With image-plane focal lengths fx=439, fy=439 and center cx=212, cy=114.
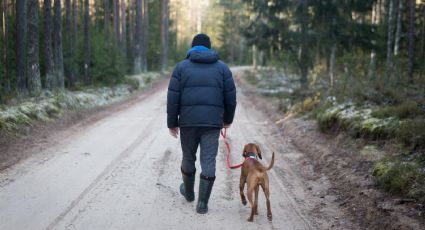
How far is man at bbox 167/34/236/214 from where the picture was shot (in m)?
5.55

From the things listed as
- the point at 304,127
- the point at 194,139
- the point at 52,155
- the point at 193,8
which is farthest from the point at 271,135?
the point at 193,8

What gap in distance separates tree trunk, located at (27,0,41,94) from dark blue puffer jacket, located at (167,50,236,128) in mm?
11472

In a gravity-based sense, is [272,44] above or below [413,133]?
above

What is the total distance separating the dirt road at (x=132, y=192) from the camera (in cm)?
539

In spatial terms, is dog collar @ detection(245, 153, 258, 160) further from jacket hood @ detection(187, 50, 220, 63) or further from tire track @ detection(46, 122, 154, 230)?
tire track @ detection(46, 122, 154, 230)

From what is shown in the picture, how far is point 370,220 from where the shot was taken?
5.50 m

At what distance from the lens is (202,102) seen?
5.54 m

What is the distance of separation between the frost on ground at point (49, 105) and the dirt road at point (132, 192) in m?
1.55

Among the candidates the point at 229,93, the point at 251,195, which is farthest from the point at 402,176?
the point at 229,93

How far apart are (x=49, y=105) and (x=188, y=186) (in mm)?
9047

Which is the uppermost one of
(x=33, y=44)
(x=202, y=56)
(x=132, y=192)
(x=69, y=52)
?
(x=33, y=44)

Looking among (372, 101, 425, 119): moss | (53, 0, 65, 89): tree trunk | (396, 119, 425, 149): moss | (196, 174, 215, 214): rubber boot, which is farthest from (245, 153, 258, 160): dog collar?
(53, 0, 65, 89): tree trunk

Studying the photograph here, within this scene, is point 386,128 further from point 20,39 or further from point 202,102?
point 20,39

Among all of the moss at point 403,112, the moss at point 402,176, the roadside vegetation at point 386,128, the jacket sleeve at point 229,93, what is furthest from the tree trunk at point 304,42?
the jacket sleeve at point 229,93
